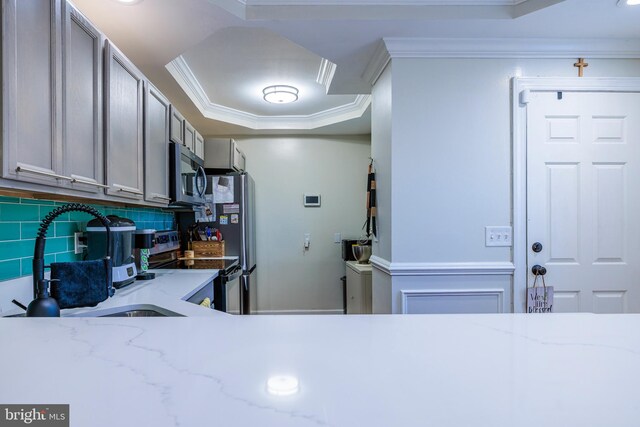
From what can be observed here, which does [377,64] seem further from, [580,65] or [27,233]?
[27,233]

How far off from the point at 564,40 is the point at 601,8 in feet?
0.94

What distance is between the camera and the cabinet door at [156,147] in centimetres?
208

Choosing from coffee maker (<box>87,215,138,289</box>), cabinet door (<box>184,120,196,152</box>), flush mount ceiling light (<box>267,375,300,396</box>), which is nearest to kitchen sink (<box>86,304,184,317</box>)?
coffee maker (<box>87,215,138,289</box>)

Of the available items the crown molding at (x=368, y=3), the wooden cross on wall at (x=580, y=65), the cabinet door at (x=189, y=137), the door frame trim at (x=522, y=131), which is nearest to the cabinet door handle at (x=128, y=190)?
the cabinet door at (x=189, y=137)

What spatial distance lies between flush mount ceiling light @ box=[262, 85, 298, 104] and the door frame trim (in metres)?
1.92

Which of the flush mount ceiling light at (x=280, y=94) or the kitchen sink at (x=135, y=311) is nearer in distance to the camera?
the kitchen sink at (x=135, y=311)

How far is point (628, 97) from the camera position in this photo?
2096 mm

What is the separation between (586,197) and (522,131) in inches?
22.2

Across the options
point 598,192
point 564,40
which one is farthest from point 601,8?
point 598,192

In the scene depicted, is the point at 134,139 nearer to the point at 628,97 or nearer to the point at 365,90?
the point at 365,90

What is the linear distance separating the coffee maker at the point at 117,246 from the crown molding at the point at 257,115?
1.41 meters

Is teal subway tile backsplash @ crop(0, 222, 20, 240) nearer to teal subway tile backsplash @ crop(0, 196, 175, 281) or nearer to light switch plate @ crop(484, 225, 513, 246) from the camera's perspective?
teal subway tile backsplash @ crop(0, 196, 175, 281)

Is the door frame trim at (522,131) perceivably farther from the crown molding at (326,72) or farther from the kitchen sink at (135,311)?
the kitchen sink at (135,311)

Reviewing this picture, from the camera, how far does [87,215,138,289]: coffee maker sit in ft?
5.86
